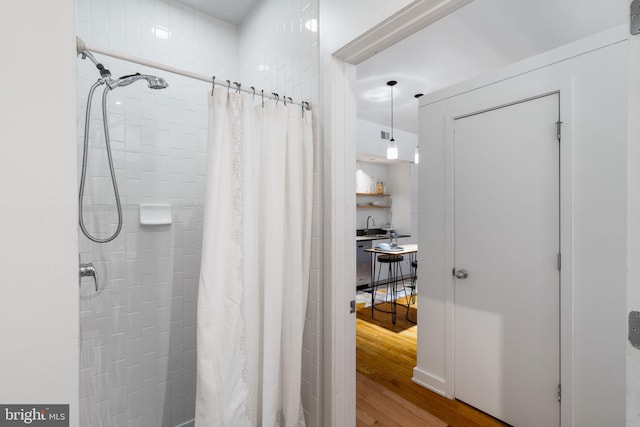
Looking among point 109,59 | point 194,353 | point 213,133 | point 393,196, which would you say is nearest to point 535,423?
point 194,353

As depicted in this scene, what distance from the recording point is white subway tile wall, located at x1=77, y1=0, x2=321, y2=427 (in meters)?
1.56

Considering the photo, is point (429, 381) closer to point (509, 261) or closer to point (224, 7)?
point (509, 261)

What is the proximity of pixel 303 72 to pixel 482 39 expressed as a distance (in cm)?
193

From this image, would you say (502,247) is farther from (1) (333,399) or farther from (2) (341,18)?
(2) (341,18)

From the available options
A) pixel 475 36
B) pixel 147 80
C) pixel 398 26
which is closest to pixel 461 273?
pixel 398 26

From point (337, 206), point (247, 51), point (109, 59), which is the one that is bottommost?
point (337, 206)

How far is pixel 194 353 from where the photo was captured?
1.89m

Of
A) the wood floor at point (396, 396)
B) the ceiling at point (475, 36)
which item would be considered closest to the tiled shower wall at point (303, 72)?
the ceiling at point (475, 36)

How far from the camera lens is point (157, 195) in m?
1.76

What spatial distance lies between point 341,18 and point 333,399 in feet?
5.66

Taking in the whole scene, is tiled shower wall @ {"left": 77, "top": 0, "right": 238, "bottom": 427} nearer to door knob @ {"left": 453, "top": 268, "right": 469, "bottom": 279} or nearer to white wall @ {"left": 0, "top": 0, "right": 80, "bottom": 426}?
white wall @ {"left": 0, "top": 0, "right": 80, "bottom": 426}

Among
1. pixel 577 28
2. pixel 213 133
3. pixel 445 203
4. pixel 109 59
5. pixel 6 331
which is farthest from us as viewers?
pixel 577 28

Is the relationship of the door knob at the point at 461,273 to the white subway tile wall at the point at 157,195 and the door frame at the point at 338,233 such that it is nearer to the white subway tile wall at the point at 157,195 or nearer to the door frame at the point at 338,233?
the door frame at the point at 338,233

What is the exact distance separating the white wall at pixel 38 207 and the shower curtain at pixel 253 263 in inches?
19.0
